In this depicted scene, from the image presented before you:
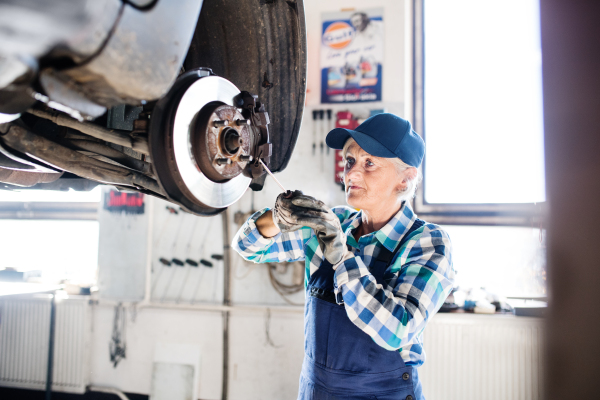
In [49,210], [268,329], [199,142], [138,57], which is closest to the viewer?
[138,57]

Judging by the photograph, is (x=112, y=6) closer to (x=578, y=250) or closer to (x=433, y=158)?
(x=578, y=250)

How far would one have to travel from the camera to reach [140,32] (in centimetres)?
40

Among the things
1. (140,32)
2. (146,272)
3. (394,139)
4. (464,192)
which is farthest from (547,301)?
(146,272)

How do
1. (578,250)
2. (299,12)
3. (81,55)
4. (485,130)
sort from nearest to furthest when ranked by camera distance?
(578,250), (81,55), (299,12), (485,130)

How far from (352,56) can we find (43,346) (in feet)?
8.39

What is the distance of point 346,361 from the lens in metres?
0.81

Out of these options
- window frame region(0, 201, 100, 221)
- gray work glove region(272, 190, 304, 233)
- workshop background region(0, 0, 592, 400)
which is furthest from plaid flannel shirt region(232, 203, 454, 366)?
window frame region(0, 201, 100, 221)

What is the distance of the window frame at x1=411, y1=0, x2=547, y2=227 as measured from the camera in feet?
6.76

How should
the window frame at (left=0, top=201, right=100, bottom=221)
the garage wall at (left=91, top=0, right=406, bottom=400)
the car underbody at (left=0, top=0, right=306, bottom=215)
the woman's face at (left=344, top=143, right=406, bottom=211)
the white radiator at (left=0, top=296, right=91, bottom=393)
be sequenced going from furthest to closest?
the window frame at (left=0, top=201, right=100, bottom=221)
the white radiator at (left=0, top=296, right=91, bottom=393)
the garage wall at (left=91, top=0, right=406, bottom=400)
the woman's face at (left=344, top=143, right=406, bottom=211)
the car underbody at (left=0, top=0, right=306, bottom=215)

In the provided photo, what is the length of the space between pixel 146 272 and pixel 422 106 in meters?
2.00

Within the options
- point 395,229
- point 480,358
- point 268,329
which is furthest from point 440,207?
point 395,229

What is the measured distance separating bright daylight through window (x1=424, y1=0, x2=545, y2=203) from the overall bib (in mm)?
1472

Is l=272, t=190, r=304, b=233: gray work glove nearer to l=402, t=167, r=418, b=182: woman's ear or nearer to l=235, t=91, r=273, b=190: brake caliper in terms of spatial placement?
l=235, t=91, r=273, b=190: brake caliper

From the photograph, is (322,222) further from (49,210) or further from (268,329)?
(49,210)
